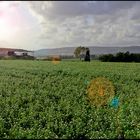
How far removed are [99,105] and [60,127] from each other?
14.8 ft

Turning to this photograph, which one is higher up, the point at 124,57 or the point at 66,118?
the point at 66,118

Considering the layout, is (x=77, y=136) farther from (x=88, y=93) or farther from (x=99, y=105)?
(x=88, y=93)

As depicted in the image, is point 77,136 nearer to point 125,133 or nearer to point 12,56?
point 125,133

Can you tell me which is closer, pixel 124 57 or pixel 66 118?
pixel 66 118

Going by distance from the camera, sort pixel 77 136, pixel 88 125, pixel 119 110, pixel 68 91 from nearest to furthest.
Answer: pixel 77 136 → pixel 88 125 → pixel 119 110 → pixel 68 91

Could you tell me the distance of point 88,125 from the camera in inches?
468

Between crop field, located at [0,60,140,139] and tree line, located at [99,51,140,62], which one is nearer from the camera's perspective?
crop field, located at [0,60,140,139]

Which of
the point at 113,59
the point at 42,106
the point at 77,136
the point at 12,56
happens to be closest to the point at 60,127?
the point at 77,136

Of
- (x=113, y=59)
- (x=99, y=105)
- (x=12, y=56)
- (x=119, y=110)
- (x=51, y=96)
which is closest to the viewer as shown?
(x=119, y=110)

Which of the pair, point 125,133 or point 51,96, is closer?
point 125,133

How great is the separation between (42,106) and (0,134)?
4205 millimetres

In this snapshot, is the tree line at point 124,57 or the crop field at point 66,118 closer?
the crop field at point 66,118

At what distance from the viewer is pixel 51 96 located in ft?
60.2

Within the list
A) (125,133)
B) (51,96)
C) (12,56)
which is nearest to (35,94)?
(51,96)
